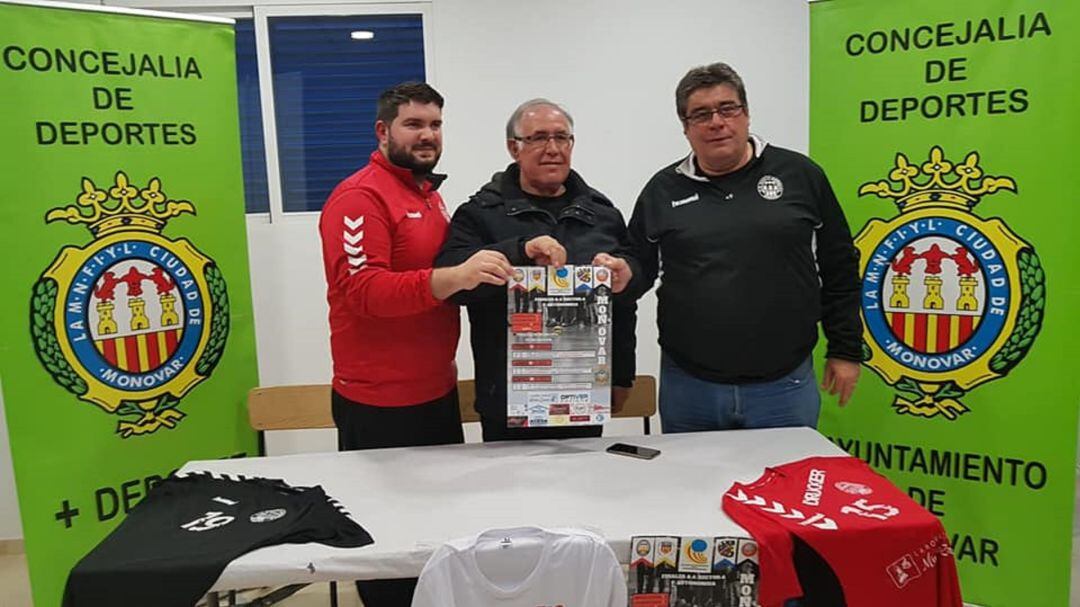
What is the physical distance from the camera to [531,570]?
1.34 meters

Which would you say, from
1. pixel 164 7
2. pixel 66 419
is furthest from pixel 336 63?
pixel 66 419

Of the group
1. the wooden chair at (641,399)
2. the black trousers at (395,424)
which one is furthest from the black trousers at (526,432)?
the wooden chair at (641,399)

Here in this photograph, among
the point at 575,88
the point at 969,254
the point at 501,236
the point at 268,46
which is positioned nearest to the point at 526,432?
the point at 501,236

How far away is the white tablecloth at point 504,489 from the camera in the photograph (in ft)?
4.81

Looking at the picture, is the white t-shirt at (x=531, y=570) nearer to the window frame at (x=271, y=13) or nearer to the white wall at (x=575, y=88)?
the white wall at (x=575, y=88)

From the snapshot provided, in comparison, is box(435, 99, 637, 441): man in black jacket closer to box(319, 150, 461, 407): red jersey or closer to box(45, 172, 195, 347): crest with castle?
box(319, 150, 461, 407): red jersey

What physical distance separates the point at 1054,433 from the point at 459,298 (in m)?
1.86

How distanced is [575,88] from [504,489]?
206cm

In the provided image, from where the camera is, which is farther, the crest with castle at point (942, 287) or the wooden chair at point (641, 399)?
the wooden chair at point (641, 399)

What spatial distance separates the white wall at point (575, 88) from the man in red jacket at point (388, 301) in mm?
1194

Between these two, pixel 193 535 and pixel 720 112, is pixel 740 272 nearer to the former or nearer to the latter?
pixel 720 112

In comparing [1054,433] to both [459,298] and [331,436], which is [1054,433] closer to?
[459,298]

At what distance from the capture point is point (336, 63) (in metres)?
3.39

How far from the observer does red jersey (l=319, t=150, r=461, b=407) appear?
6.43ft
